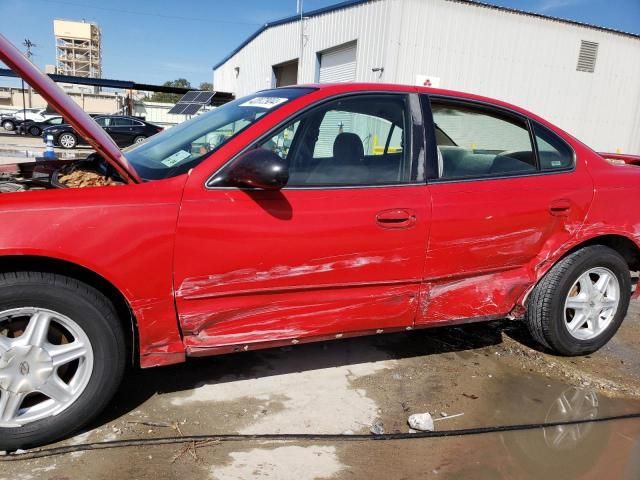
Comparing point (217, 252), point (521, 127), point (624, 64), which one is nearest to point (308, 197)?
point (217, 252)

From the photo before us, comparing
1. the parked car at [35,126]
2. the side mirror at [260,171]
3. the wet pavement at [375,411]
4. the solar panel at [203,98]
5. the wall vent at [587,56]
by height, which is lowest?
the wet pavement at [375,411]

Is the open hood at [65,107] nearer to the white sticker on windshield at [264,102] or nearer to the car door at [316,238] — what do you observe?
the car door at [316,238]

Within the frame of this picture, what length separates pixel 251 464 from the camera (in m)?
2.29

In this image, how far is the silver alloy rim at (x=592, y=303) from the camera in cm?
345

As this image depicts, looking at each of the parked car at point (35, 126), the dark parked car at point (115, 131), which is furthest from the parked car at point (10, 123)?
the dark parked car at point (115, 131)

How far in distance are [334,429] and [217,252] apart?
1.09 meters

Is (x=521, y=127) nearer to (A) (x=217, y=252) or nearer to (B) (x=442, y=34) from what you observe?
(A) (x=217, y=252)

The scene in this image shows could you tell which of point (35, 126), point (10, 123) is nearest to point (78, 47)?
point (10, 123)

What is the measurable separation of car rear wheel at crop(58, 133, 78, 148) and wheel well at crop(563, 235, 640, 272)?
70.6ft

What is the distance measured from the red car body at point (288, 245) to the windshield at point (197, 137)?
0.12m

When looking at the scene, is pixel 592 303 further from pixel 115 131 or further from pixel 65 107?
pixel 115 131

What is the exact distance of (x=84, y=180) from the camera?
244 centimetres

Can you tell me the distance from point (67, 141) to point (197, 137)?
20.7 meters

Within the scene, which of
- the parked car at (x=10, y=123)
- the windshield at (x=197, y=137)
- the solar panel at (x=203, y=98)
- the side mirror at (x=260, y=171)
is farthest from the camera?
the parked car at (x=10, y=123)
